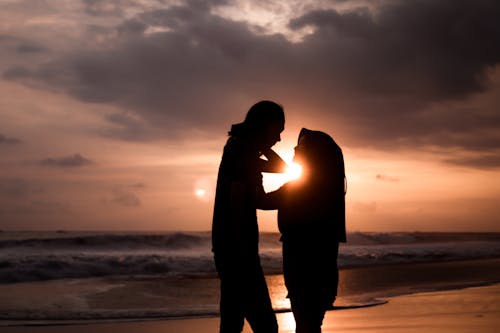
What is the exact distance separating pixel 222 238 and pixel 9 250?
69.1ft

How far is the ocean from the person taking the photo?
950 cm

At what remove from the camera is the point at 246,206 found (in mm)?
3328

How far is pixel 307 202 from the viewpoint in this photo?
347 cm

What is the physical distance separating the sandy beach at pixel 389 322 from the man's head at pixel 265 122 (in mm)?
4103

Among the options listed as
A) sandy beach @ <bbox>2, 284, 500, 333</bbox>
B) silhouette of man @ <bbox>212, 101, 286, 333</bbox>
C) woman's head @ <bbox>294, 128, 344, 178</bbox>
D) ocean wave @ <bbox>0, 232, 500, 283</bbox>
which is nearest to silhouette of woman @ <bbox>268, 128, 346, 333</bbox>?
woman's head @ <bbox>294, 128, 344, 178</bbox>

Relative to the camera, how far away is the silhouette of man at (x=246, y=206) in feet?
10.9

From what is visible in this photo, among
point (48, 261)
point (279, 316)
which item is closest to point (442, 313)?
point (279, 316)

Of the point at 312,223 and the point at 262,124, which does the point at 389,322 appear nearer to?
the point at 312,223

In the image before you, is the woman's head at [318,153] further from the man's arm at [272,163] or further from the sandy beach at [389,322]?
the sandy beach at [389,322]

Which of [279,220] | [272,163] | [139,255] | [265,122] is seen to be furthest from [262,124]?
[139,255]

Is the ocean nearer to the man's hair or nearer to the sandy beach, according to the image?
the sandy beach

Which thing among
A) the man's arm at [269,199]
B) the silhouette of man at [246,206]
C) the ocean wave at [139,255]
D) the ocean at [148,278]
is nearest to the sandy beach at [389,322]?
the ocean at [148,278]

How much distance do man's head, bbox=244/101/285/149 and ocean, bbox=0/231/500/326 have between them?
5754mm

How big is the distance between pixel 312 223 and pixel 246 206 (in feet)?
1.38
